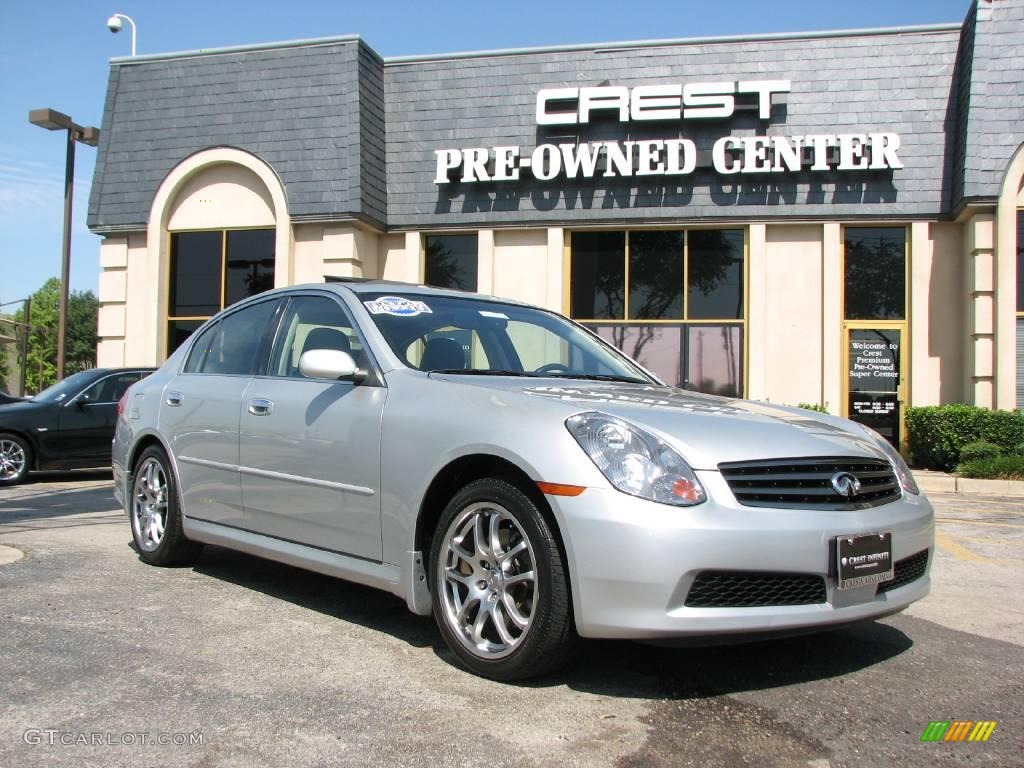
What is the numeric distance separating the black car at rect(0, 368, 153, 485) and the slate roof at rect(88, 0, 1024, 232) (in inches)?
219

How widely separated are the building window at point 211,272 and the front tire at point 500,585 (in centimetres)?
1369

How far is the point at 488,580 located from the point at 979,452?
11177 mm

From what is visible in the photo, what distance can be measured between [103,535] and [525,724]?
4687 mm

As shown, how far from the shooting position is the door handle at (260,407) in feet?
14.7

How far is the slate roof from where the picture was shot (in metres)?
14.2

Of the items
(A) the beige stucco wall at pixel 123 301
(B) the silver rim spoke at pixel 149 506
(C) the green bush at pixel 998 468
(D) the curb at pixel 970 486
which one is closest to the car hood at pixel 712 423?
(B) the silver rim spoke at pixel 149 506

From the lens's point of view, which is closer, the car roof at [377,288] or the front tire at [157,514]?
the car roof at [377,288]

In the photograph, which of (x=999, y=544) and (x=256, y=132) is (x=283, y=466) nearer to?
(x=999, y=544)

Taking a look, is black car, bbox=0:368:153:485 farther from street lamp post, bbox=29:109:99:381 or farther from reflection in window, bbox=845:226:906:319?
reflection in window, bbox=845:226:906:319

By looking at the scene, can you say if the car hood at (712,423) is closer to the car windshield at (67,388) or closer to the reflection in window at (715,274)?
the car windshield at (67,388)

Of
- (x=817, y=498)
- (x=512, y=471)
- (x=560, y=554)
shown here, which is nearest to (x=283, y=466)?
(x=512, y=471)

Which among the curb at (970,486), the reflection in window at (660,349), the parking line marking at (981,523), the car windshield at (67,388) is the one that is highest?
the reflection in window at (660,349)

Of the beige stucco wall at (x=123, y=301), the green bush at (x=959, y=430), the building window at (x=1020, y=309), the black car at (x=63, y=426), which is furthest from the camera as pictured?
the beige stucco wall at (x=123, y=301)

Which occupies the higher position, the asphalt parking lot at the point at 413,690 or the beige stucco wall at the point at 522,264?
the beige stucco wall at the point at 522,264
